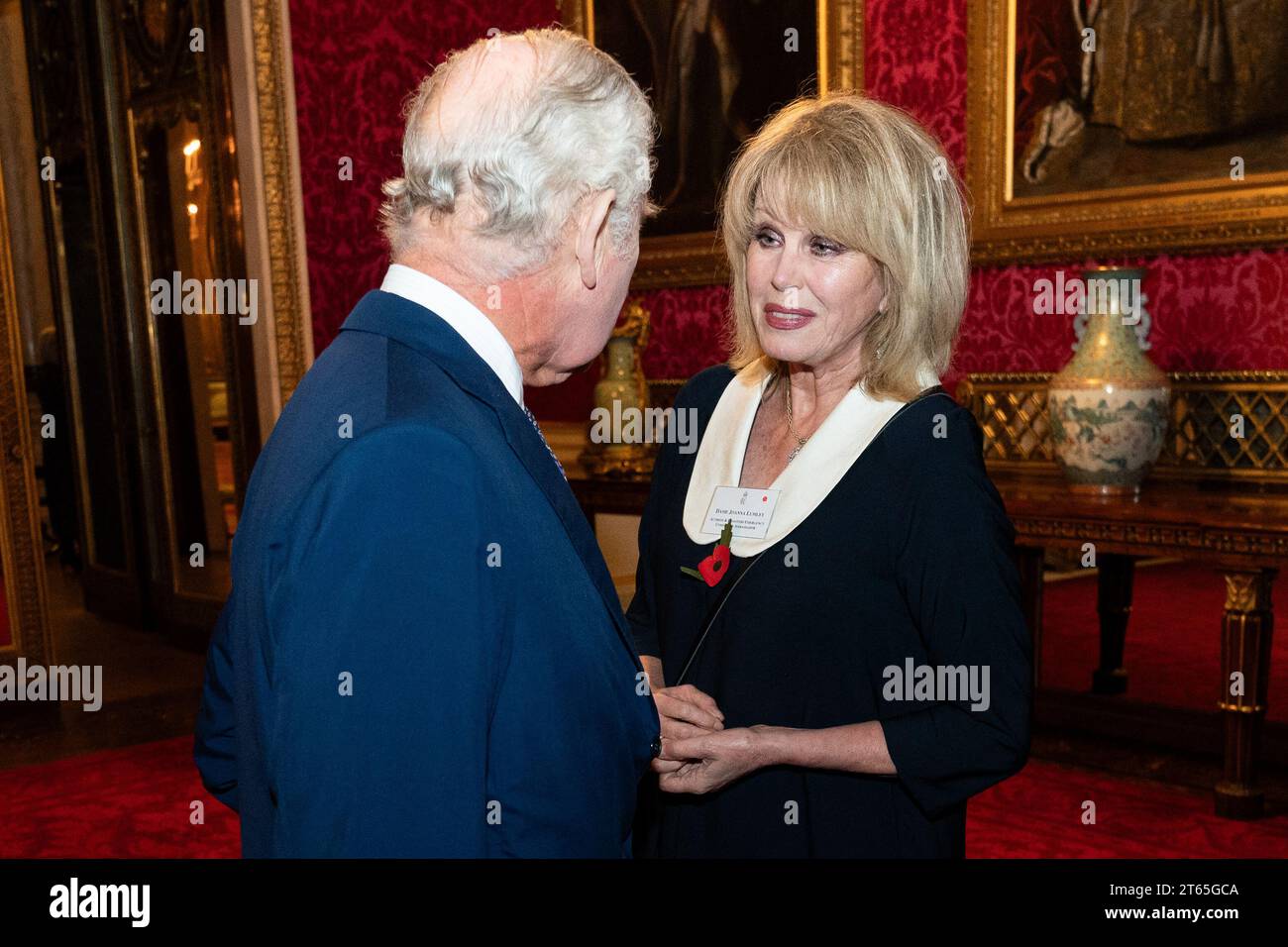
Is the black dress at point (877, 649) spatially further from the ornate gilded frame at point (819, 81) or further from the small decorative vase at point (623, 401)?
the small decorative vase at point (623, 401)

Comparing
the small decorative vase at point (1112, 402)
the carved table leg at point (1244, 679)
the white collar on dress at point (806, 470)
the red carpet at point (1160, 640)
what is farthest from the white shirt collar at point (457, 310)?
the red carpet at point (1160, 640)

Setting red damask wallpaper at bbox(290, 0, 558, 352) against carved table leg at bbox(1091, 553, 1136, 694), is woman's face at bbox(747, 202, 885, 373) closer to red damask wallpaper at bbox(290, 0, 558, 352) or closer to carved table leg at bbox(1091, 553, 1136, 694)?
carved table leg at bbox(1091, 553, 1136, 694)

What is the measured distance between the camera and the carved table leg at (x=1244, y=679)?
11.7 feet

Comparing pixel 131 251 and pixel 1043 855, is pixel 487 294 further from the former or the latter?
pixel 131 251

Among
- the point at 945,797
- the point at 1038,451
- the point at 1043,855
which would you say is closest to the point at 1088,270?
the point at 1038,451

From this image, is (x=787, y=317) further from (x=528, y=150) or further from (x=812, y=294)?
(x=528, y=150)

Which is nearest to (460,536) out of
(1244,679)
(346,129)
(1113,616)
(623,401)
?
(1244,679)

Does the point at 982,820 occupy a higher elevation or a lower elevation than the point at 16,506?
lower

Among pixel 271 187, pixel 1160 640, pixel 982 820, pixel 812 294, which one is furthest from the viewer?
pixel 271 187

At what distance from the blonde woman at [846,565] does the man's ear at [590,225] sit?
69 centimetres

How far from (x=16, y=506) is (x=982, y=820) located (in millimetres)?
4247

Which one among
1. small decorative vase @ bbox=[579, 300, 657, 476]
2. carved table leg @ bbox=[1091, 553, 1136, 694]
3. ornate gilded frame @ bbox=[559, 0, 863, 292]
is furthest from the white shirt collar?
small decorative vase @ bbox=[579, 300, 657, 476]

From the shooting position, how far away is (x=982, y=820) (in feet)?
12.6
